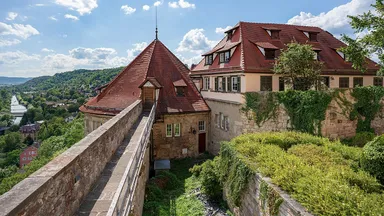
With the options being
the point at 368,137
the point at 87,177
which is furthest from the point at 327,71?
the point at 87,177

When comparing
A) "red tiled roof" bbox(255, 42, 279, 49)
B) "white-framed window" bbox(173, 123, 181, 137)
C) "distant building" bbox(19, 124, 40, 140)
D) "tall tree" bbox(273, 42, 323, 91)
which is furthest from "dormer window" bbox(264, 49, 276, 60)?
"distant building" bbox(19, 124, 40, 140)

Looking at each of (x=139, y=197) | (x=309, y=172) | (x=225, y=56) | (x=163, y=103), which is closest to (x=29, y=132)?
(x=163, y=103)

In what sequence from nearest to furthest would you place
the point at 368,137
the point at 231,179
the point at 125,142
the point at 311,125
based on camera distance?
the point at 125,142 → the point at 231,179 → the point at 311,125 → the point at 368,137

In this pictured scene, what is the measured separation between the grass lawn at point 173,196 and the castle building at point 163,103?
3962 millimetres

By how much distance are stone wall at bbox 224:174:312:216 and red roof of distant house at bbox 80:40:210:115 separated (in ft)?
37.7

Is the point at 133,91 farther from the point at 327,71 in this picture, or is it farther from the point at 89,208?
the point at 89,208

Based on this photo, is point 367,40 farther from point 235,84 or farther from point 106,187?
point 106,187

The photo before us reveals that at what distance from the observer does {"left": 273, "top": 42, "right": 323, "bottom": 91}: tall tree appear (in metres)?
18.8

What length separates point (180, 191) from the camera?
15.2 meters

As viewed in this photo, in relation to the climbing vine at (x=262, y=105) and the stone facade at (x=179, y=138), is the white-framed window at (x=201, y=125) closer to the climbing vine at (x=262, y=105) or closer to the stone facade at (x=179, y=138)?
the stone facade at (x=179, y=138)

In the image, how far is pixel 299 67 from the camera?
62.2 feet

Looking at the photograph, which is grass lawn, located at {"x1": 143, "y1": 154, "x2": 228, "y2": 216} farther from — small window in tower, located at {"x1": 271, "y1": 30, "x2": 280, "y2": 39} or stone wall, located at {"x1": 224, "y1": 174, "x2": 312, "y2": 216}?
small window in tower, located at {"x1": 271, "y1": 30, "x2": 280, "y2": 39}

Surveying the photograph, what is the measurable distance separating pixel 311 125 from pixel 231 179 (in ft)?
32.1

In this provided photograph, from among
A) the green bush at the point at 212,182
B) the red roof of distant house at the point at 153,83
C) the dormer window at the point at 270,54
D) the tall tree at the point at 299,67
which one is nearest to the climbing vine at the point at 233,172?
the green bush at the point at 212,182
